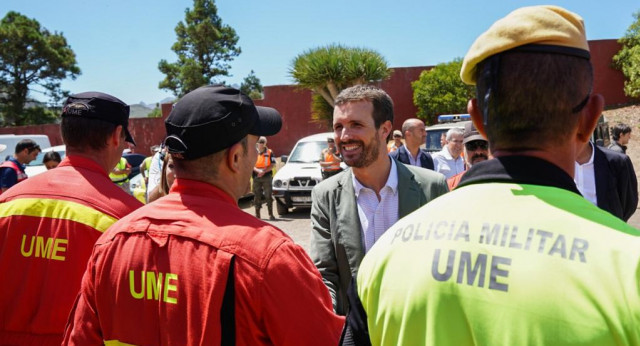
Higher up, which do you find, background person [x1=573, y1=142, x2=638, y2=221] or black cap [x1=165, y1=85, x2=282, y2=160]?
black cap [x1=165, y1=85, x2=282, y2=160]

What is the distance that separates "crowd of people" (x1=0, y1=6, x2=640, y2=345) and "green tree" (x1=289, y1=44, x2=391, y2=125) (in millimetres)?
19707

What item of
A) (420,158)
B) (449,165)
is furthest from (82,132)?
(449,165)

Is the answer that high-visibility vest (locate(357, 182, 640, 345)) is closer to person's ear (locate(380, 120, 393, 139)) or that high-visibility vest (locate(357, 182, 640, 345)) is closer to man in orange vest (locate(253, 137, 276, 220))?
person's ear (locate(380, 120, 393, 139))

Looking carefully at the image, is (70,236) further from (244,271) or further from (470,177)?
(470,177)

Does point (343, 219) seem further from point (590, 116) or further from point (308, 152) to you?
point (308, 152)

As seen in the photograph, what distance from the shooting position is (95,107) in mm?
2555

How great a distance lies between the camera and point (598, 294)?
0.95 meters

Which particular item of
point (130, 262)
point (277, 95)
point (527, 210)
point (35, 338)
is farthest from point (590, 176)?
point (277, 95)

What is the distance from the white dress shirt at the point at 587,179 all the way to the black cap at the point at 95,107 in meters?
3.04

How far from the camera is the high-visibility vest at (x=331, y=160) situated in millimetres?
11547

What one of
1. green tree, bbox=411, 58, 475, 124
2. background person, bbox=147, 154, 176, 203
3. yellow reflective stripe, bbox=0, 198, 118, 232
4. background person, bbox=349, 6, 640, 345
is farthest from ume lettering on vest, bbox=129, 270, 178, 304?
green tree, bbox=411, 58, 475, 124

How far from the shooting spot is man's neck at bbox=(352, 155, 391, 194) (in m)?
3.09

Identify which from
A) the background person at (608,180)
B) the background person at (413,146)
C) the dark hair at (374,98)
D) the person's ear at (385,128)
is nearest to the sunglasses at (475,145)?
the background person at (608,180)

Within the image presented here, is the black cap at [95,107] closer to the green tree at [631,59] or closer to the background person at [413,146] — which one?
the background person at [413,146]
